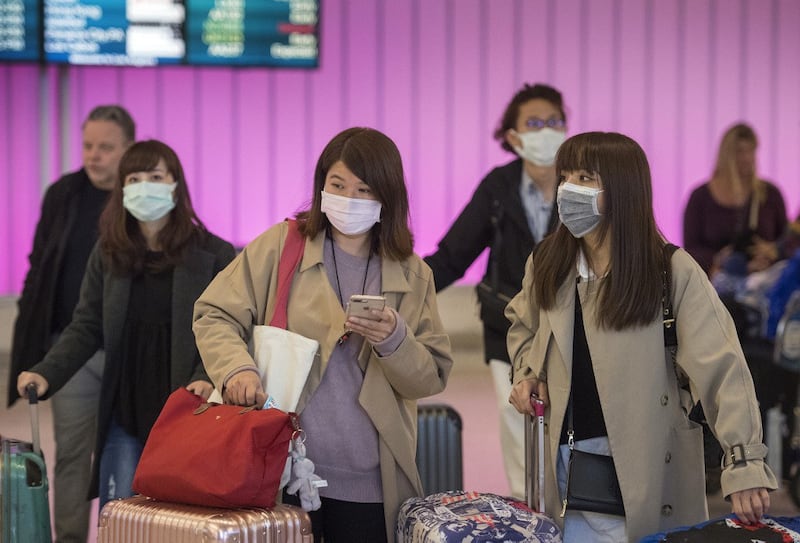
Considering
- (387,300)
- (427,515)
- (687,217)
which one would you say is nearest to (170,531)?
(427,515)

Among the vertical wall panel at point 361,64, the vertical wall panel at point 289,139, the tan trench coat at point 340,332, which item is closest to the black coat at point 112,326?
the tan trench coat at point 340,332

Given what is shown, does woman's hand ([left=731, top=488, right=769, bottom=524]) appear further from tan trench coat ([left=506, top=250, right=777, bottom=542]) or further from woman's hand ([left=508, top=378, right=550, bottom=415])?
woman's hand ([left=508, top=378, right=550, bottom=415])

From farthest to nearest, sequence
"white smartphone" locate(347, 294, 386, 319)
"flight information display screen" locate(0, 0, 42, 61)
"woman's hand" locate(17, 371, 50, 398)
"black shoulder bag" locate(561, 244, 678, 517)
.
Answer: "flight information display screen" locate(0, 0, 42, 61) < "woman's hand" locate(17, 371, 50, 398) < "black shoulder bag" locate(561, 244, 678, 517) < "white smartphone" locate(347, 294, 386, 319)

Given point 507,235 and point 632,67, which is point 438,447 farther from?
point 632,67

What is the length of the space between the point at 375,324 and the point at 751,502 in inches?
38.5

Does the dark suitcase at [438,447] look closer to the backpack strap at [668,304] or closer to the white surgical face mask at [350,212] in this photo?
the white surgical face mask at [350,212]

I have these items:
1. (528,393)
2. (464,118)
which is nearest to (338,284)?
(528,393)

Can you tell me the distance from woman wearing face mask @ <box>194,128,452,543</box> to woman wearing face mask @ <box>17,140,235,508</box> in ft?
2.14

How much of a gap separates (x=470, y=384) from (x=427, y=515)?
607cm

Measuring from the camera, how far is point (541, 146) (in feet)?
16.1

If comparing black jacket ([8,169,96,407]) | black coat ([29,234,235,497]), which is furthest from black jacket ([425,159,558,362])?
black jacket ([8,169,96,407])

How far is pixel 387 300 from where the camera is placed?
3242 millimetres

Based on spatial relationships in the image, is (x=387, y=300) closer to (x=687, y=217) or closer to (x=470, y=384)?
(x=687, y=217)

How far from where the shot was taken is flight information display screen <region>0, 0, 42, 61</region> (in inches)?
322
